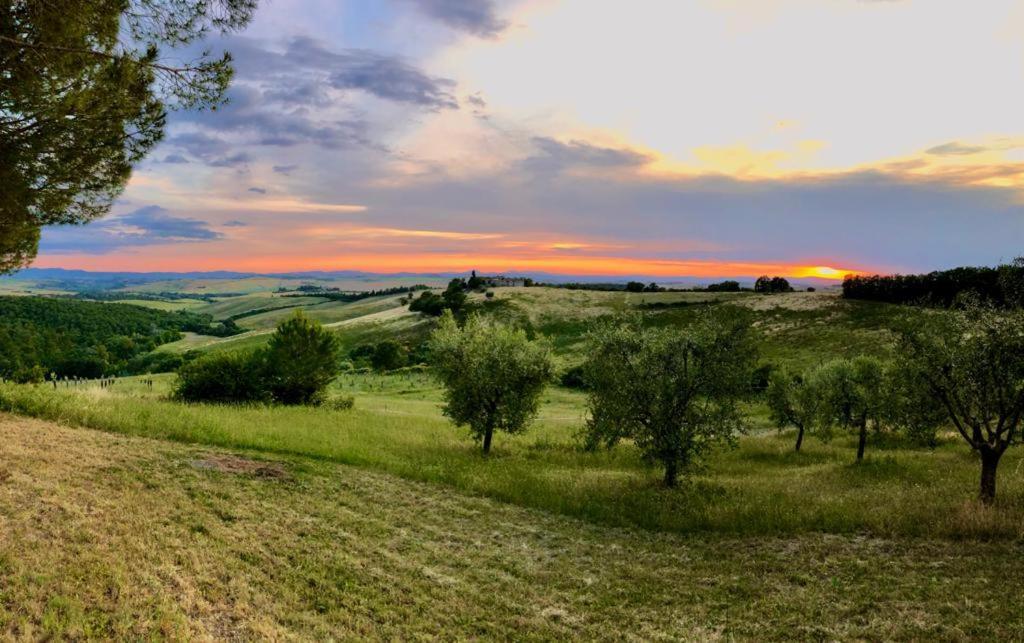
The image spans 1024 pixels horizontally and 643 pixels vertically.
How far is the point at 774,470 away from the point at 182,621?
101 ft

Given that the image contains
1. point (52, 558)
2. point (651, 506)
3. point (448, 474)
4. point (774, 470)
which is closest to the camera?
point (52, 558)

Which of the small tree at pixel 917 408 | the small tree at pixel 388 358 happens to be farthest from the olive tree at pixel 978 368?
the small tree at pixel 388 358

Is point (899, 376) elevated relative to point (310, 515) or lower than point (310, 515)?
elevated

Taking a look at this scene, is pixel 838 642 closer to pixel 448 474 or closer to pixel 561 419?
pixel 448 474

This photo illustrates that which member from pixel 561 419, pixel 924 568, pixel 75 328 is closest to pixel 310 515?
pixel 924 568

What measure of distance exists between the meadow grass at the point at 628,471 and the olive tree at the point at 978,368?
93.8 inches

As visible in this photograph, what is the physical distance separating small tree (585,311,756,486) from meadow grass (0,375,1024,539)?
2.08m

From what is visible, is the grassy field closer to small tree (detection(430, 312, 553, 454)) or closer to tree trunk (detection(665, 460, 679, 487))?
tree trunk (detection(665, 460, 679, 487))

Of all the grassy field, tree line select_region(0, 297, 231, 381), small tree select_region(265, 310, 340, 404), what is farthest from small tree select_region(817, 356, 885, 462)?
tree line select_region(0, 297, 231, 381)

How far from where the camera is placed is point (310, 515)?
53.1 ft

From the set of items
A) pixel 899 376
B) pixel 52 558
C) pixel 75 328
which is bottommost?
pixel 75 328

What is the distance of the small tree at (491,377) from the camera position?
1330 inches

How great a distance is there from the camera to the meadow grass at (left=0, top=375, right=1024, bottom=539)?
60.3ft

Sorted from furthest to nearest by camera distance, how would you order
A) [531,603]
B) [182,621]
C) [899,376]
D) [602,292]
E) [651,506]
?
1. [602,292]
2. [899,376]
3. [651,506]
4. [531,603]
5. [182,621]
